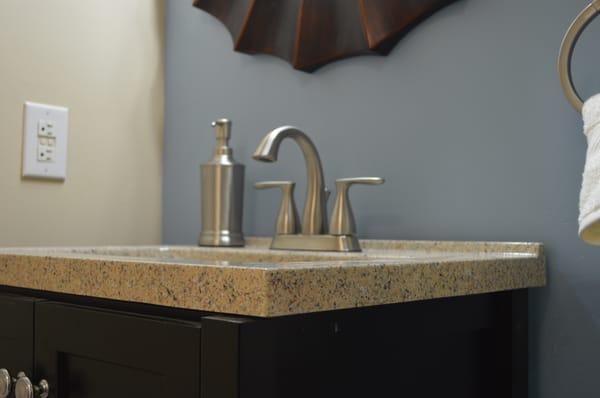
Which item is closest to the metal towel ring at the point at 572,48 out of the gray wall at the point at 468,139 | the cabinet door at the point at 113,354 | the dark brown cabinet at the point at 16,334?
the gray wall at the point at 468,139

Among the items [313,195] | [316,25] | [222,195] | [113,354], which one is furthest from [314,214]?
[113,354]

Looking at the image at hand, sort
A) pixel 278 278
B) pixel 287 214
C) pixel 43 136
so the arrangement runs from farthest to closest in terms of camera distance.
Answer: pixel 43 136 → pixel 287 214 → pixel 278 278

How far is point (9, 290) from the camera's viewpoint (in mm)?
822

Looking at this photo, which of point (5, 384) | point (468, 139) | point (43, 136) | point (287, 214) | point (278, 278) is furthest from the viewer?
point (43, 136)

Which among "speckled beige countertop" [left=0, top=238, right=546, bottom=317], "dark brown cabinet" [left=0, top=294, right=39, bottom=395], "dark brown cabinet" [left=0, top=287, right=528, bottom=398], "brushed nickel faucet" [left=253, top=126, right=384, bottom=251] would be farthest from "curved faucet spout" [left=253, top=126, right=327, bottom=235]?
"dark brown cabinet" [left=0, top=294, right=39, bottom=395]

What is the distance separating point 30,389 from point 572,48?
68 centimetres

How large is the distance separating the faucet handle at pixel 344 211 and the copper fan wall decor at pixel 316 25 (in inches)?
8.2

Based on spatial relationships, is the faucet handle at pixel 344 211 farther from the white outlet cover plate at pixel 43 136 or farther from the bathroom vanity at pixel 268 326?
the white outlet cover plate at pixel 43 136

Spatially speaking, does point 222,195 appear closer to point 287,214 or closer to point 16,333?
point 287,214

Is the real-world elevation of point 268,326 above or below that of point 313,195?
below

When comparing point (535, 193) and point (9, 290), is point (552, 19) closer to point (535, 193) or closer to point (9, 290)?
point (535, 193)

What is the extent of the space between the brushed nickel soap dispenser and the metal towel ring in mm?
545

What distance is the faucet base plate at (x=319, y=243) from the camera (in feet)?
3.13

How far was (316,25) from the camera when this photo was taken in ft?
3.63
